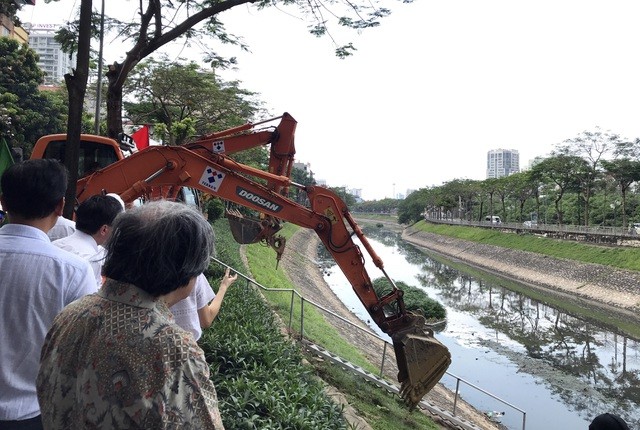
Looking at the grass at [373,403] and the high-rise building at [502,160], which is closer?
the grass at [373,403]

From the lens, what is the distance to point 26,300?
2080 millimetres

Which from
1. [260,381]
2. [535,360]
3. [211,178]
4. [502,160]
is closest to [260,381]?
[260,381]

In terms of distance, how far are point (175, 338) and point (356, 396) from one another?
301 inches

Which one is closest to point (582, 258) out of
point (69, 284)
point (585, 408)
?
point (585, 408)

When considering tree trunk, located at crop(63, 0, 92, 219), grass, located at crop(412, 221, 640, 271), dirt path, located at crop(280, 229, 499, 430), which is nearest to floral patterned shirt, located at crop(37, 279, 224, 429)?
tree trunk, located at crop(63, 0, 92, 219)

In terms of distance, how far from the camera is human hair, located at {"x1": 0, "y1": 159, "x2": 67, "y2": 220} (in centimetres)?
220

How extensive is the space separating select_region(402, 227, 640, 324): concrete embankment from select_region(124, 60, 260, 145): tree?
20.8m

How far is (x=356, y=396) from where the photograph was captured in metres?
8.55

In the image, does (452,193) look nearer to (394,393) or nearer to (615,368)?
(615,368)

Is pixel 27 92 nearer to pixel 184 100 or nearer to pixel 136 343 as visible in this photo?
pixel 184 100

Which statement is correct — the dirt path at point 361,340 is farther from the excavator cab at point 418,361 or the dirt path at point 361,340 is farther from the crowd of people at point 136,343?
the crowd of people at point 136,343

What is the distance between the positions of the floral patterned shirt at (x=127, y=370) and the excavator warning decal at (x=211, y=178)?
5.00 m

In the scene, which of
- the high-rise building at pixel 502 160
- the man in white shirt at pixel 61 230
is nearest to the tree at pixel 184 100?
the man in white shirt at pixel 61 230

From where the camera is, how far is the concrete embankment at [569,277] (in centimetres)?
2623
